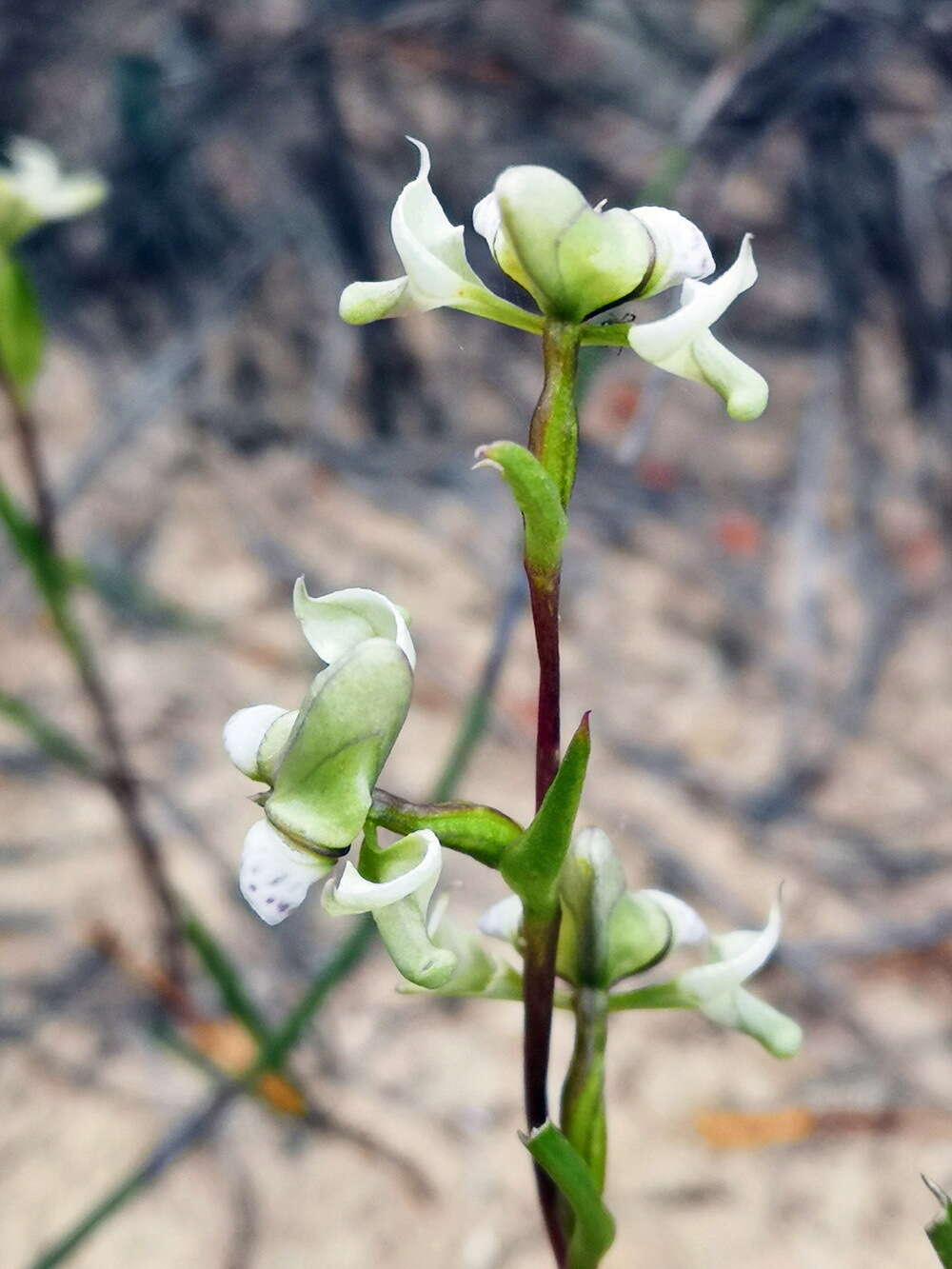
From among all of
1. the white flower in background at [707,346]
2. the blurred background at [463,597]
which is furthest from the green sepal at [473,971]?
the blurred background at [463,597]

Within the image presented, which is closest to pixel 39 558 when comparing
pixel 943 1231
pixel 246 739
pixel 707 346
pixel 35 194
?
pixel 35 194

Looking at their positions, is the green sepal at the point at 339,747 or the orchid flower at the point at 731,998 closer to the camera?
the green sepal at the point at 339,747

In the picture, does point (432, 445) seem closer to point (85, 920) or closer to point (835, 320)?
point (835, 320)

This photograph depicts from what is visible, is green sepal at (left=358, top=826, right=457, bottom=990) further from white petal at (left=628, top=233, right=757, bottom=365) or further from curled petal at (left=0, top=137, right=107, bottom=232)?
curled petal at (left=0, top=137, right=107, bottom=232)

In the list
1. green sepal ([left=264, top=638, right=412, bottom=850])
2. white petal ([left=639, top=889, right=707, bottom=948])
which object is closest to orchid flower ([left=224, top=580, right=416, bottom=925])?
green sepal ([left=264, top=638, right=412, bottom=850])

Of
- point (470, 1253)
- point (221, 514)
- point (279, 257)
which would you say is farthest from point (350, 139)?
point (470, 1253)

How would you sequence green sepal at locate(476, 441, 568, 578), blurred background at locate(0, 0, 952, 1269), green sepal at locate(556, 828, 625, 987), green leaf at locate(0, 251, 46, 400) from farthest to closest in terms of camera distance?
1. blurred background at locate(0, 0, 952, 1269)
2. green leaf at locate(0, 251, 46, 400)
3. green sepal at locate(556, 828, 625, 987)
4. green sepal at locate(476, 441, 568, 578)

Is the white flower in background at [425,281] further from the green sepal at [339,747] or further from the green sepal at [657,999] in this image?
the green sepal at [657,999]
